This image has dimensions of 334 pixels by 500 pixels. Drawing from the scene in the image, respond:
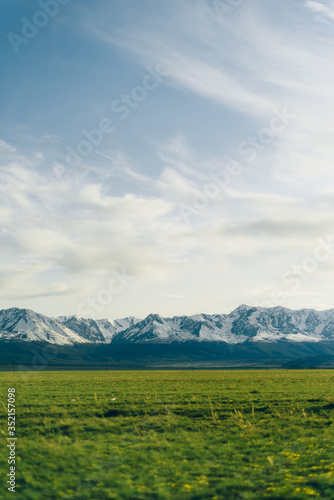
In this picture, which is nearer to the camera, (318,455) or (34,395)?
(318,455)

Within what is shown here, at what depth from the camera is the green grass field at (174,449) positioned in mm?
16281

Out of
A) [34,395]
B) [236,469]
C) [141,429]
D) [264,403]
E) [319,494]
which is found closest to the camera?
[319,494]

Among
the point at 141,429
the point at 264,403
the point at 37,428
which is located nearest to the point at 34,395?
the point at 37,428

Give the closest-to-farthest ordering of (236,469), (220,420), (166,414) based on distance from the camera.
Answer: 1. (236,469)
2. (220,420)
3. (166,414)

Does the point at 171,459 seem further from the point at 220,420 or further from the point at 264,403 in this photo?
the point at 264,403

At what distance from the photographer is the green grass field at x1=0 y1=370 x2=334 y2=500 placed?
16.3 metres

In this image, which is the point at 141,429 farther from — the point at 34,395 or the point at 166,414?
the point at 34,395

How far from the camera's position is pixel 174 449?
22688 millimetres

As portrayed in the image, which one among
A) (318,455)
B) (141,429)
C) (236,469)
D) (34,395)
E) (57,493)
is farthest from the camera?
(34,395)

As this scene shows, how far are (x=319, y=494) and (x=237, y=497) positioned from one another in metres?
3.17

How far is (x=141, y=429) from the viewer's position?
28188 mm

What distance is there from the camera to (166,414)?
32906 mm

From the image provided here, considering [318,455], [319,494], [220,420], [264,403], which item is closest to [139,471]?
[319,494]

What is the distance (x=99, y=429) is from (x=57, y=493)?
42.0 feet
